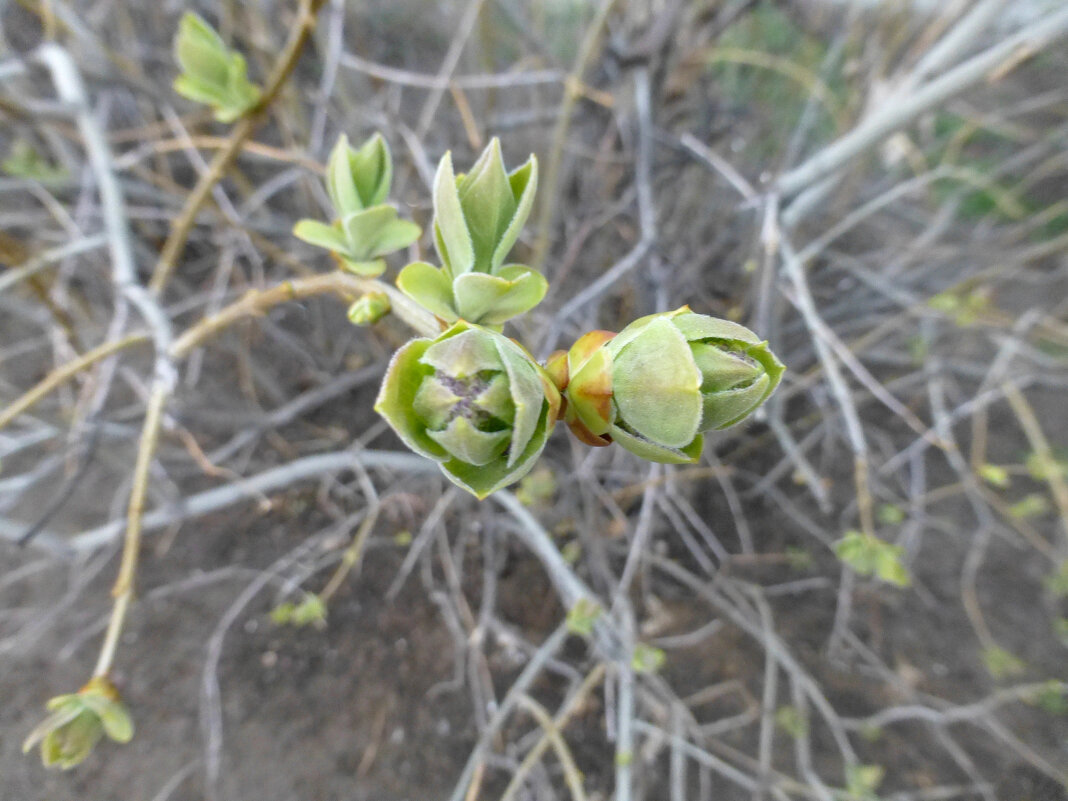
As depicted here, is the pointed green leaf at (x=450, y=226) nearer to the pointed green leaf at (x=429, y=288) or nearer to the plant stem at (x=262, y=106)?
the pointed green leaf at (x=429, y=288)

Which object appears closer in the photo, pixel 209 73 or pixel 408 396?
pixel 408 396

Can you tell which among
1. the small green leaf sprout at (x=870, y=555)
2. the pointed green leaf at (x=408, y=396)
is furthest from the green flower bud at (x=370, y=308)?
the small green leaf sprout at (x=870, y=555)

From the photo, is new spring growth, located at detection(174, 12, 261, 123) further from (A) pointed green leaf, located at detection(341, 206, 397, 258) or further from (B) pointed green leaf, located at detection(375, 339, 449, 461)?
(B) pointed green leaf, located at detection(375, 339, 449, 461)

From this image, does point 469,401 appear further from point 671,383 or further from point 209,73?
point 209,73

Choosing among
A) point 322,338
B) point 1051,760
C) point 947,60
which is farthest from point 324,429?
point 1051,760

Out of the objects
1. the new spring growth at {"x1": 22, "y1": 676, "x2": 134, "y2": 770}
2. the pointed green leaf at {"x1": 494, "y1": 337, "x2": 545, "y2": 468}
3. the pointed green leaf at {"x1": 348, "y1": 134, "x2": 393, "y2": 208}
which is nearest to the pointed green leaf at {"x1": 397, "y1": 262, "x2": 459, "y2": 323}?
the pointed green leaf at {"x1": 494, "y1": 337, "x2": 545, "y2": 468}

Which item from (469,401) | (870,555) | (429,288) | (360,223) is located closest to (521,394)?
(469,401)

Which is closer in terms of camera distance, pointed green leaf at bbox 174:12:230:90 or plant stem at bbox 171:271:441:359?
plant stem at bbox 171:271:441:359
